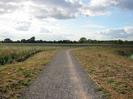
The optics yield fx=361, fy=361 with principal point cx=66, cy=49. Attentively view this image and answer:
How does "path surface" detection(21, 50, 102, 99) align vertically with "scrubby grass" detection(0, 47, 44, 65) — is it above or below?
above

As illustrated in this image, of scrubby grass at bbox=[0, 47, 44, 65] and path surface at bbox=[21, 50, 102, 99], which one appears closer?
path surface at bbox=[21, 50, 102, 99]

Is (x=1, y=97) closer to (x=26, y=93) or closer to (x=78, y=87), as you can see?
(x=26, y=93)

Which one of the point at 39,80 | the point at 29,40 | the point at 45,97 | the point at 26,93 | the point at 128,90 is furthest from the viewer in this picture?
the point at 29,40

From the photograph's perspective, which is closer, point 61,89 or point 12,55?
point 61,89

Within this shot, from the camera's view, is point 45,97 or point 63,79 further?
point 63,79

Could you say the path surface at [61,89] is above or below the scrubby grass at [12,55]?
above

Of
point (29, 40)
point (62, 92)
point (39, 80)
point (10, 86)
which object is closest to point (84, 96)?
point (62, 92)

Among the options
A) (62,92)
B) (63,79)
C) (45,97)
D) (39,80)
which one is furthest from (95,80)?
(45,97)

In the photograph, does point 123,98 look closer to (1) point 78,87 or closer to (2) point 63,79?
(1) point 78,87

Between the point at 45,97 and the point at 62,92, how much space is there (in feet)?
5.38

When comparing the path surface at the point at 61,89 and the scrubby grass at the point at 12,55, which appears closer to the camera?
the path surface at the point at 61,89

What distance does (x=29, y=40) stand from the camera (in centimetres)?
18988

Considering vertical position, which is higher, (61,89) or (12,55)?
(61,89)

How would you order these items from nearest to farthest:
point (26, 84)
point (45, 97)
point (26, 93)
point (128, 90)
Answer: point (45, 97) → point (26, 93) → point (128, 90) → point (26, 84)
